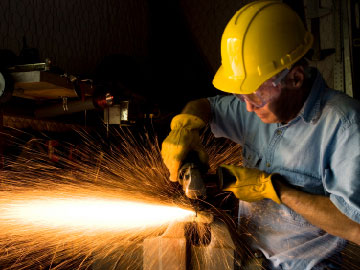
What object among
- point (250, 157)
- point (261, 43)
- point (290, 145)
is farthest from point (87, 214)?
point (261, 43)

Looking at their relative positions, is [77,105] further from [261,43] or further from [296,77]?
[296,77]

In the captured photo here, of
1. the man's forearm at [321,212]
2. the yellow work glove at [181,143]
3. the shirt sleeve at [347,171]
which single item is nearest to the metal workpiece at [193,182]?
the yellow work glove at [181,143]

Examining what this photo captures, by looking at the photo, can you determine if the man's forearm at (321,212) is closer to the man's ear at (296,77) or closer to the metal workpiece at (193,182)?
the metal workpiece at (193,182)

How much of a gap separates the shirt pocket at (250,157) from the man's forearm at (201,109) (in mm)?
377

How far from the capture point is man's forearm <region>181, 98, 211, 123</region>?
2.23 metres

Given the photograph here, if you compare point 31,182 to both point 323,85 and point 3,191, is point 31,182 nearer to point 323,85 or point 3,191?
point 3,191

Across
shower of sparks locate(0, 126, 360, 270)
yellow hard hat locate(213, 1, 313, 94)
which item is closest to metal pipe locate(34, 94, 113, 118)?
shower of sparks locate(0, 126, 360, 270)

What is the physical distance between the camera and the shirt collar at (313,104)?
1764 millimetres

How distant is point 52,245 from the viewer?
Result: 7.64 feet

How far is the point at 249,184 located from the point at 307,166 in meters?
0.37

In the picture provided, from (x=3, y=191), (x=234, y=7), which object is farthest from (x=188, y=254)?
(x=234, y=7)

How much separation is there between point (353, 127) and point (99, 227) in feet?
5.88

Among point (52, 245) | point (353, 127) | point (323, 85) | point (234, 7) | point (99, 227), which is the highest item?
point (234, 7)

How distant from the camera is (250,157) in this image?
85.9 inches
